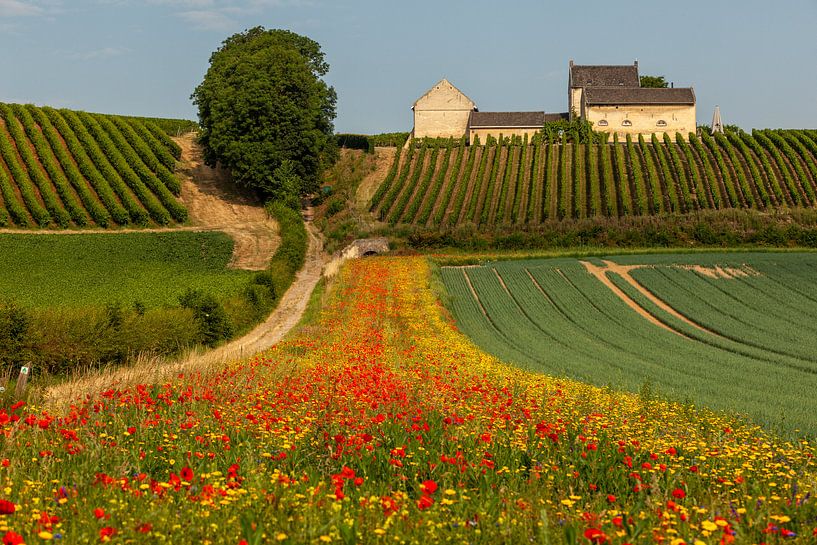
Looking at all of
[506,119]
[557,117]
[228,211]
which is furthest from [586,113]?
[228,211]

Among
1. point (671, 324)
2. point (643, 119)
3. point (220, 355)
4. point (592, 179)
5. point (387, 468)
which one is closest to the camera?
point (387, 468)

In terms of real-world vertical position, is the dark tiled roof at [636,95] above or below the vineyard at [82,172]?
above

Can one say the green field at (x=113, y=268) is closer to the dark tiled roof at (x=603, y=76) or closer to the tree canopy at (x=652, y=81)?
the dark tiled roof at (x=603, y=76)

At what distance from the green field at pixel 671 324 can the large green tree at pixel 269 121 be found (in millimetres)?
22622

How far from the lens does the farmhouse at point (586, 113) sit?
307 ft

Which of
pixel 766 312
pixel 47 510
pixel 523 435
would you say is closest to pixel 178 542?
pixel 47 510

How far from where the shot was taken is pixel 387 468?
1005 cm

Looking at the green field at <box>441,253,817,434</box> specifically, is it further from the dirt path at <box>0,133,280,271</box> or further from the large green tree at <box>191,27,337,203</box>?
the large green tree at <box>191,27,337,203</box>

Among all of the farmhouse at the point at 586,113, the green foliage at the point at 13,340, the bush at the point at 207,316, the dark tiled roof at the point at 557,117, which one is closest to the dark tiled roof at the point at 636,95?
the farmhouse at the point at 586,113

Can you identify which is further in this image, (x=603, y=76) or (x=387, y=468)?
(x=603, y=76)

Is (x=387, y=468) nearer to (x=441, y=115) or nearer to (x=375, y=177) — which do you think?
(x=375, y=177)

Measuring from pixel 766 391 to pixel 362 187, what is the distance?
58.0m

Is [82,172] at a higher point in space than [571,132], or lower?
lower

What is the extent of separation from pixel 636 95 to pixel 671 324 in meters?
60.8
